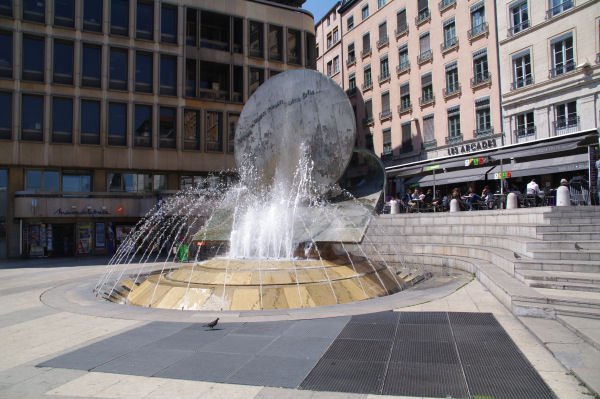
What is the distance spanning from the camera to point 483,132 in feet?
96.9

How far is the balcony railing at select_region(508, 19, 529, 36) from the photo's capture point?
26562mm

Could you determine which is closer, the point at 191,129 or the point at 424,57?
the point at 191,129

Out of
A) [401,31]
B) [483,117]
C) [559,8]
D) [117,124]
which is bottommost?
[117,124]

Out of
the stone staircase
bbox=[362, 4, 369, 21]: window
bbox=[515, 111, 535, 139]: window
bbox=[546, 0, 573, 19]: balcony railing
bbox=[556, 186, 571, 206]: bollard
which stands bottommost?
the stone staircase

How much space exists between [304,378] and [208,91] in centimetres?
3004

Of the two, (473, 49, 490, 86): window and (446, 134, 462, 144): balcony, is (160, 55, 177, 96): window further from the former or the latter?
(473, 49, 490, 86): window

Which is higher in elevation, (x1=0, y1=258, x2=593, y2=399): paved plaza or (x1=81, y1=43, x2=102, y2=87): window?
(x1=81, y1=43, x2=102, y2=87): window

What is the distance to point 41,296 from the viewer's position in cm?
1034

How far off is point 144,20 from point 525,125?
1037 inches

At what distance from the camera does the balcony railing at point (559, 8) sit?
23984mm

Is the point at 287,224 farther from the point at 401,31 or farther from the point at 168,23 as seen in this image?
the point at 401,31

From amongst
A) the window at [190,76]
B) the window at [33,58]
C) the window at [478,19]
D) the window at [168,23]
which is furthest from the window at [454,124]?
the window at [33,58]

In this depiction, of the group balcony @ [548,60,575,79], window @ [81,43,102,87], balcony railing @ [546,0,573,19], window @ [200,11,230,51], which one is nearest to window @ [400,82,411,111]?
balcony @ [548,60,575,79]

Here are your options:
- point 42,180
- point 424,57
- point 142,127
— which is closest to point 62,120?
point 42,180
